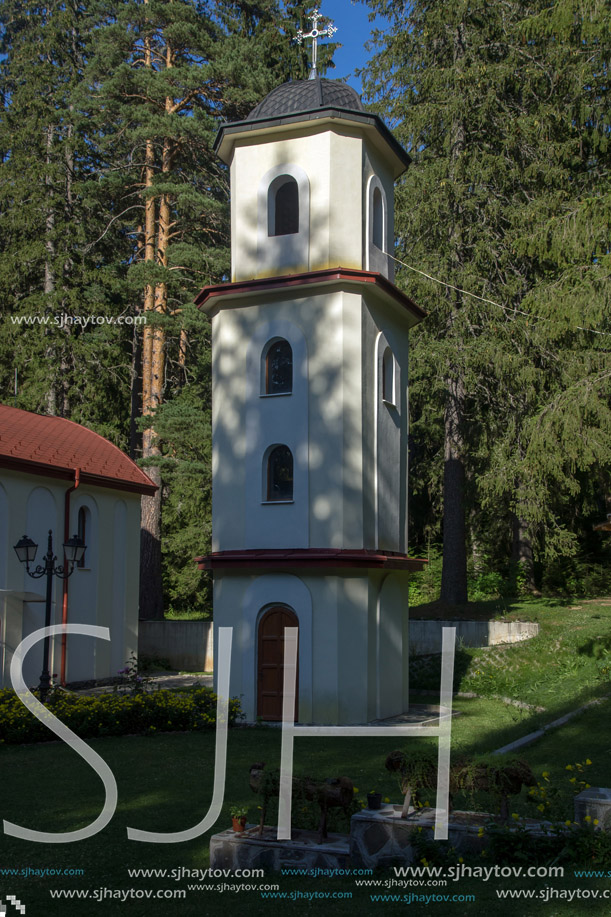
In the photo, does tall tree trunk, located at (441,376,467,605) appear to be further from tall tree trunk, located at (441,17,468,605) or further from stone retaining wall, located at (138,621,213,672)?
stone retaining wall, located at (138,621,213,672)

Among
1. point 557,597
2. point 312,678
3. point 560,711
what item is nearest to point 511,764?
point 560,711

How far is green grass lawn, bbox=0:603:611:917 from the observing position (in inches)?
270

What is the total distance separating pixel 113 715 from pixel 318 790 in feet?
28.4

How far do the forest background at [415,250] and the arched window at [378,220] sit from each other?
2995 millimetres

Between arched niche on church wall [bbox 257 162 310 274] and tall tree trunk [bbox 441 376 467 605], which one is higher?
arched niche on church wall [bbox 257 162 310 274]

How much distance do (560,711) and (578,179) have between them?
17.4 meters

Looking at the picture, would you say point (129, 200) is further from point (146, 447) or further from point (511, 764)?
point (511, 764)

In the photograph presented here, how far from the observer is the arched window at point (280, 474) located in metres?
17.5

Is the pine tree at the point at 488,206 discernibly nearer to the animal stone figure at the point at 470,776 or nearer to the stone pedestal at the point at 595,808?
the animal stone figure at the point at 470,776

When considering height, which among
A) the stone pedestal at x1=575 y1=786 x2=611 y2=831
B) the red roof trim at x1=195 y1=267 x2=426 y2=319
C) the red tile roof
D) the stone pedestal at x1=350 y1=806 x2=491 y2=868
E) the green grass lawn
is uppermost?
the red roof trim at x1=195 y1=267 x2=426 y2=319

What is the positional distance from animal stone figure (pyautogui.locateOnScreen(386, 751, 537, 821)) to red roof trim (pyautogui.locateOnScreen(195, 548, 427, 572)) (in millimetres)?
8477

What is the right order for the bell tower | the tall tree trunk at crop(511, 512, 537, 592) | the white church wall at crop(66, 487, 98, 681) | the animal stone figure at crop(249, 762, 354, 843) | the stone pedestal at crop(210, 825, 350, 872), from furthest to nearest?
the tall tree trunk at crop(511, 512, 537, 592) → the white church wall at crop(66, 487, 98, 681) → the bell tower → the animal stone figure at crop(249, 762, 354, 843) → the stone pedestal at crop(210, 825, 350, 872)

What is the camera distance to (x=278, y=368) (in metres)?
17.9

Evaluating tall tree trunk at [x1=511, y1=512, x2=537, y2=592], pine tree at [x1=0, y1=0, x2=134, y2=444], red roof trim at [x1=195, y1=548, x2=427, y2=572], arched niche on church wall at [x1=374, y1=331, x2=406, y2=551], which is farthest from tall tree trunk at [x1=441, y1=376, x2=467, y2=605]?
pine tree at [x1=0, y1=0, x2=134, y2=444]
